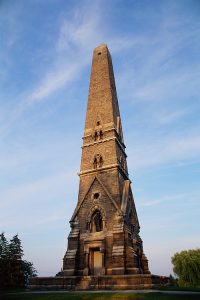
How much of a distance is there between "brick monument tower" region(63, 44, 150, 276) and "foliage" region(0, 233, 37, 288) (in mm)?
15907

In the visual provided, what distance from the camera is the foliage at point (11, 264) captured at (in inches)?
1464

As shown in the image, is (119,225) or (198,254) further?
(198,254)

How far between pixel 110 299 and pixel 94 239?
10309 millimetres

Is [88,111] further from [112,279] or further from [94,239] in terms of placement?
[112,279]

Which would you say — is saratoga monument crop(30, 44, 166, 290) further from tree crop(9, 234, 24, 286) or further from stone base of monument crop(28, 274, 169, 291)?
tree crop(9, 234, 24, 286)

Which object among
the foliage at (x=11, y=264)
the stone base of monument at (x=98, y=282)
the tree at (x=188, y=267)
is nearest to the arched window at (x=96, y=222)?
the stone base of monument at (x=98, y=282)

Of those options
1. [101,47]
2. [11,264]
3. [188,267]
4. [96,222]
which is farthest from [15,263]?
[101,47]

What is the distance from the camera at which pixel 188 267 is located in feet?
132

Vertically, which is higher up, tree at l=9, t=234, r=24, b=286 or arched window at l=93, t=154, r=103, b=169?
arched window at l=93, t=154, r=103, b=169

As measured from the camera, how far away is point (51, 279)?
23.0 meters

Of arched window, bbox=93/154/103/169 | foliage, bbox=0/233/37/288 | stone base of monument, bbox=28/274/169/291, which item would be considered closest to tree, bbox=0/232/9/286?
foliage, bbox=0/233/37/288

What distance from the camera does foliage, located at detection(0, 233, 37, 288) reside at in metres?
37.2

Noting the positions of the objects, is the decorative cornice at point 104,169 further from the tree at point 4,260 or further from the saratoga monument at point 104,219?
the tree at point 4,260

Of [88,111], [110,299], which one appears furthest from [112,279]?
[88,111]
